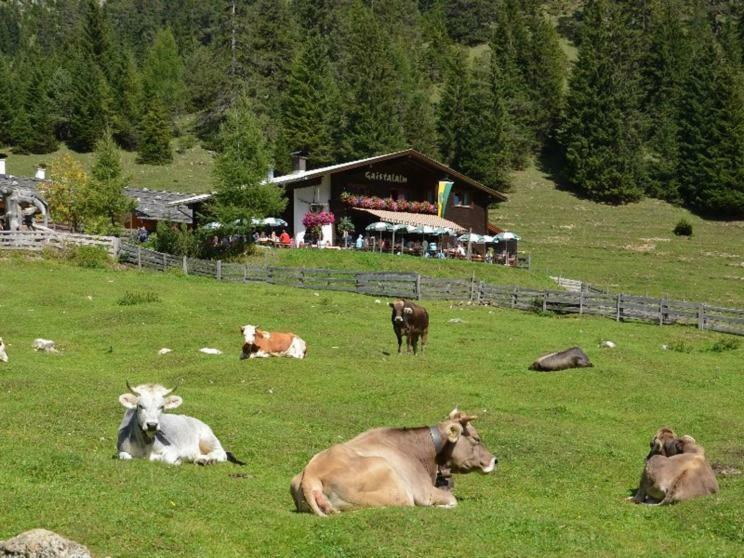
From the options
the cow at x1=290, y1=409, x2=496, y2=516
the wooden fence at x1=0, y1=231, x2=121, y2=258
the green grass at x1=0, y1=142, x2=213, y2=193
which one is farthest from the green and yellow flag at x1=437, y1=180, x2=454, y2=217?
the cow at x1=290, y1=409, x2=496, y2=516

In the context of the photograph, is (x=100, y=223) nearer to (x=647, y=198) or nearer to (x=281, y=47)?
(x=647, y=198)

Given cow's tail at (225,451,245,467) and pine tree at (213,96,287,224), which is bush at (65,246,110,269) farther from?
cow's tail at (225,451,245,467)

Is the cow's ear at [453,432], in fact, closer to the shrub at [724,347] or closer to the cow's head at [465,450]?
the cow's head at [465,450]

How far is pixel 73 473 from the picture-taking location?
10891 mm

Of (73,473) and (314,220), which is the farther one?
(314,220)

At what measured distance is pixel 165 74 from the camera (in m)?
136

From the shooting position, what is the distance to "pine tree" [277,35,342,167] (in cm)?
9869

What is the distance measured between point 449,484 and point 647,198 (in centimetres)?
8926

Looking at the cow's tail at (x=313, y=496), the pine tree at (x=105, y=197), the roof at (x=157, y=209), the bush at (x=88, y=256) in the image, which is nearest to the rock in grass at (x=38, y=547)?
the cow's tail at (x=313, y=496)

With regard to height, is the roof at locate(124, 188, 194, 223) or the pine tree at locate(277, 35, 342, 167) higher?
the pine tree at locate(277, 35, 342, 167)

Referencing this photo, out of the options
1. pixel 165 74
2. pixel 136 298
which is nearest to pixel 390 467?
pixel 136 298

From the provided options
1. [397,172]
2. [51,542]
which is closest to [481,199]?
[397,172]

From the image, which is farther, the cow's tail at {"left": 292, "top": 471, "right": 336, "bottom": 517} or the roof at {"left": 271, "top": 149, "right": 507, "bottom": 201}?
the roof at {"left": 271, "top": 149, "right": 507, "bottom": 201}

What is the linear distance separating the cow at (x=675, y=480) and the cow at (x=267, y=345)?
12.3 metres
